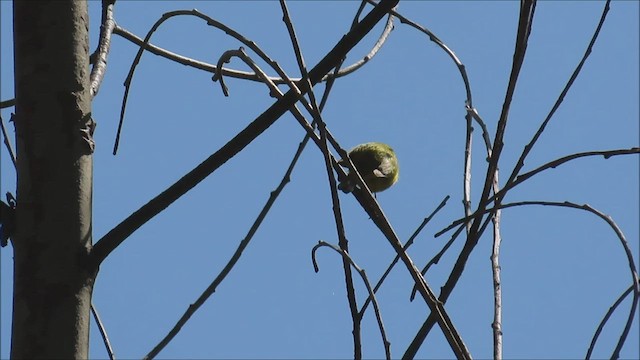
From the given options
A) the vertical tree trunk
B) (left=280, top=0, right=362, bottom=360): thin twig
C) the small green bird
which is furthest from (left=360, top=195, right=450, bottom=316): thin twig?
the small green bird

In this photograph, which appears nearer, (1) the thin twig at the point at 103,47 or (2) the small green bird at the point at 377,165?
(1) the thin twig at the point at 103,47

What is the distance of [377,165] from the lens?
15.6 feet

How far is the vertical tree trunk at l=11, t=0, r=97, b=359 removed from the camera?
1.30 metres

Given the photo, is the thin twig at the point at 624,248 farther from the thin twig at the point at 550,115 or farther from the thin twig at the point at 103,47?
the thin twig at the point at 103,47

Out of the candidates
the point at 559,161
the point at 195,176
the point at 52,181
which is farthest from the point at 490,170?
the point at 52,181

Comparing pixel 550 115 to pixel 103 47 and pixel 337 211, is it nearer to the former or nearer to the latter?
pixel 337 211

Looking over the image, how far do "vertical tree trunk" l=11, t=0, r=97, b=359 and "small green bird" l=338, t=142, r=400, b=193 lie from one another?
3.27m

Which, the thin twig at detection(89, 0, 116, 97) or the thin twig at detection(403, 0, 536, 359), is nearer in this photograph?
the thin twig at detection(403, 0, 536, 359)

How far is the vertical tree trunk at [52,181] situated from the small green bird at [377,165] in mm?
3266

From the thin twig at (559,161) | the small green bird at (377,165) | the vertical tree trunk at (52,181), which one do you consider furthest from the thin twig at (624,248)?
the small green bird at (377,165)

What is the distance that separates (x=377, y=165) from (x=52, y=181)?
3.49m

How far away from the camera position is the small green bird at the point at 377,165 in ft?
15.4

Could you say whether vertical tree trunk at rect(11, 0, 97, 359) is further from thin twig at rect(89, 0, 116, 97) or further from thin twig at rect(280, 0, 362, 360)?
thin twig at rect(280, 0, 362, 360)

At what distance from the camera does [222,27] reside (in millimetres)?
1535
